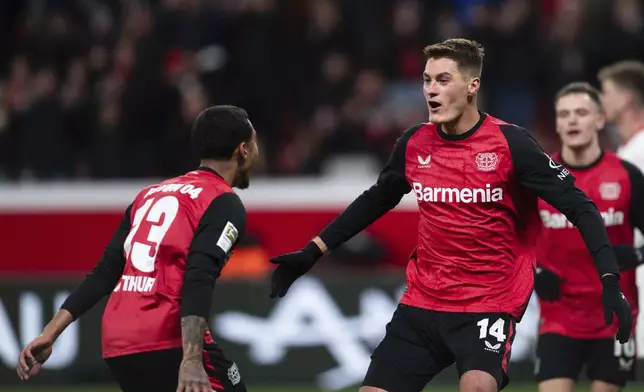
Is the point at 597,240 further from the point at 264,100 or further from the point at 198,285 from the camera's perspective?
the point at 264,100

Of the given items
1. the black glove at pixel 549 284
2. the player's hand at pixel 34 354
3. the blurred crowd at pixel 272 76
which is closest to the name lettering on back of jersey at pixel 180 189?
the player's hand at pixel 34 354

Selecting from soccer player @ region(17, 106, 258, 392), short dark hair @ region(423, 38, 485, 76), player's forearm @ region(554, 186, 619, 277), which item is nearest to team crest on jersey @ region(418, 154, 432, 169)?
short dark hair @ region(423, 38, 485, 76)

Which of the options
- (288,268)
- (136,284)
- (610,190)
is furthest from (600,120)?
(136,284)

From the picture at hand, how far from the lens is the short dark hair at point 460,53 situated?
6.09 metres

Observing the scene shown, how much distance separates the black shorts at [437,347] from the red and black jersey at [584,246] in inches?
52.1

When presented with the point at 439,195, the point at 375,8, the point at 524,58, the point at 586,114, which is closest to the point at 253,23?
the point at 375,8

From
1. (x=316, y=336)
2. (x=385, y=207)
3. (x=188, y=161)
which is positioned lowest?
(x=316, y=336)

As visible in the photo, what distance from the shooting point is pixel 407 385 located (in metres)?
5.95

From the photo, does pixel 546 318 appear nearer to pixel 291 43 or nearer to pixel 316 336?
pixel 316 336

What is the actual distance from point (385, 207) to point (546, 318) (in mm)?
1496

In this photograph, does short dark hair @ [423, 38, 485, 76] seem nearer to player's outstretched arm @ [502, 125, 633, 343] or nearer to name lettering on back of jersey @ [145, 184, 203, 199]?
player's outstretched arm @ [502, 125, 633, 343]

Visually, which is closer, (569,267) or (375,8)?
(569,267)

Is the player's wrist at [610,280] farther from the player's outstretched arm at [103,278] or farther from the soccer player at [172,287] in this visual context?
the player's outstretched arm at [103,278]

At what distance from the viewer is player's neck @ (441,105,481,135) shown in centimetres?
612
